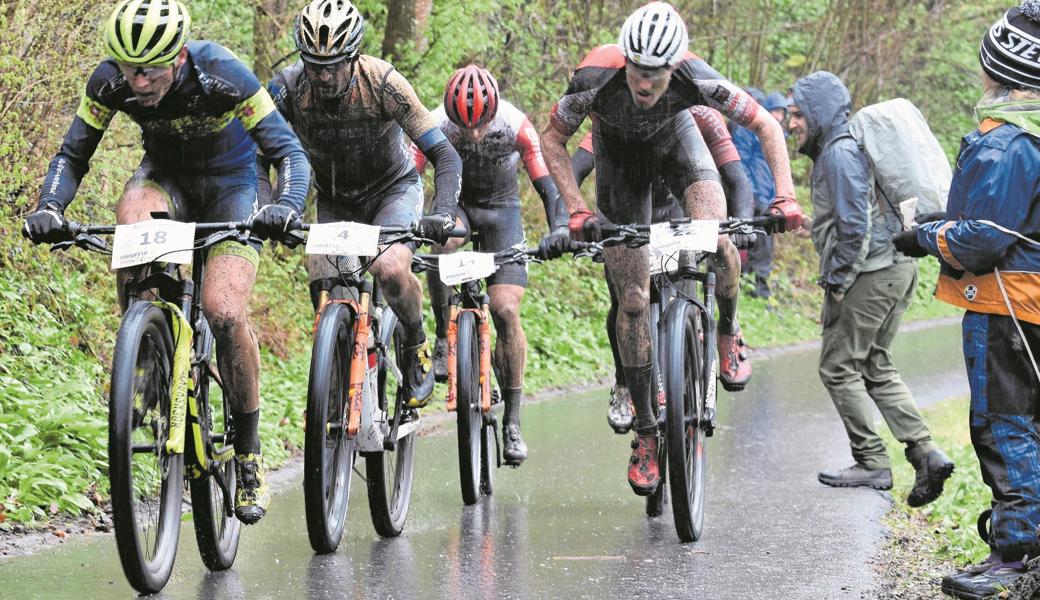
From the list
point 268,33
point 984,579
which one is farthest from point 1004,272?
point 268,33

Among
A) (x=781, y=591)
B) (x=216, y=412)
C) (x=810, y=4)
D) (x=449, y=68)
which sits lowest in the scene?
(x=781, y=591)

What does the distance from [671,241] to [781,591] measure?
1792 millimetres

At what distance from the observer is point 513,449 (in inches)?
339

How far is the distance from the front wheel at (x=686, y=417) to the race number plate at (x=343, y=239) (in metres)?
1.58

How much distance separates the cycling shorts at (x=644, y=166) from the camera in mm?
7875

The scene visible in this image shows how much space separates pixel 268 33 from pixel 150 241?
9.03m

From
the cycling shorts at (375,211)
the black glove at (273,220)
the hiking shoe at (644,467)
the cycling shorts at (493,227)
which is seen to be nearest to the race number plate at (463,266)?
the cycling shorts at (375,211)

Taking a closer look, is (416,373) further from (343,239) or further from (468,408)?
(343,239)

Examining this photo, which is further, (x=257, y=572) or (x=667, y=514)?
(x=667, y=514)

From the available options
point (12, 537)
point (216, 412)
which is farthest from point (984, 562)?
point (216, 412)

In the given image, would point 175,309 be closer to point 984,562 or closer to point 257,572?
point 257,572

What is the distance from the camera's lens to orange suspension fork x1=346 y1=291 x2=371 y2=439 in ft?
21.7

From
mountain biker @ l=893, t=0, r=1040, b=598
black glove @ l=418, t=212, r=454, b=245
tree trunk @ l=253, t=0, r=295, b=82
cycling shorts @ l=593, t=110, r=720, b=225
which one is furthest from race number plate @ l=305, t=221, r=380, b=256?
tree trunk @ l=253, t=0, r=295, b=82

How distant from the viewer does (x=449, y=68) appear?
14305mm
